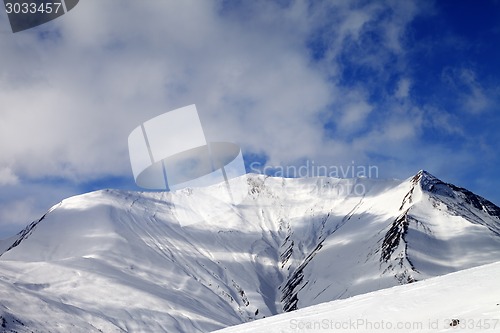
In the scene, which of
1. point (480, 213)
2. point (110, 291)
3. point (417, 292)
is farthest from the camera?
point (480, 213)

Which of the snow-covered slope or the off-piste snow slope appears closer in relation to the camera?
the snow-covered slope

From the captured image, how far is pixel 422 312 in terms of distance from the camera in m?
11.9

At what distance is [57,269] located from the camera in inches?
4545

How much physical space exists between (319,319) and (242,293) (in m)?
175

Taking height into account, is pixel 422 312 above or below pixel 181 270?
below

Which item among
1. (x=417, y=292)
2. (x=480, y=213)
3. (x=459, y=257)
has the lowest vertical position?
(x=417, y=292)

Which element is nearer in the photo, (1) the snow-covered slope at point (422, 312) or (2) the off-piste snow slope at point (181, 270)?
(1) the snow-covered slope at point (422, 312)

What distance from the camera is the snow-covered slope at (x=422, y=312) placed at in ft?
33.2

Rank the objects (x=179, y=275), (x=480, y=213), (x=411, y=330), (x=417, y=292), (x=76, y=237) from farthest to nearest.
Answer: (x=480, y=213) → (x=76, y=237) → (x=179, y=275) → (x=417, y=292) → (x=411, y=330)

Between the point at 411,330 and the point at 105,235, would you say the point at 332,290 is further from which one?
the point at 411,330

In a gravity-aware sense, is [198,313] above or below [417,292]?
below

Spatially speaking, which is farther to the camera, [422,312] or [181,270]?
[181,270]

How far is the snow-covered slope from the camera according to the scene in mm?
10125

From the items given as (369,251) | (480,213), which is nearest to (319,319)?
(369,251)
